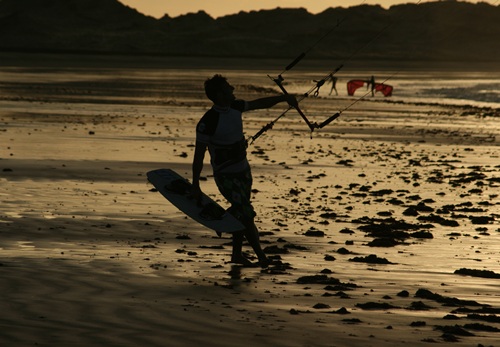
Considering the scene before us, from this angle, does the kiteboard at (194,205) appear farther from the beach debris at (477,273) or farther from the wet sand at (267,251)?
the beach debris at (477,273)

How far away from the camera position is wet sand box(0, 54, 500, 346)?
8164 mm

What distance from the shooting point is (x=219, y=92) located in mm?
11039

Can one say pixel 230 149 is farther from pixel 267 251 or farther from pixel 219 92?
pixel 267 251

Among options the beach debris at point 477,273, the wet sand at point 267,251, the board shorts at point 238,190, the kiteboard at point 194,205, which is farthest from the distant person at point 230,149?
the beach debris at point 477,273

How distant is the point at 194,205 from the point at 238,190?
739 mm

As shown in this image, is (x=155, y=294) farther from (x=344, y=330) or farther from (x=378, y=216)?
(x=378, y=216)

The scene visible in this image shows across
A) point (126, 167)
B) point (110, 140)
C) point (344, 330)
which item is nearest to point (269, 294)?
point (344, 330)

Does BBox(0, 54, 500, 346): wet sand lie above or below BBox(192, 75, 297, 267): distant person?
below

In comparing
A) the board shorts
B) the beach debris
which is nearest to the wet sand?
the beach debris

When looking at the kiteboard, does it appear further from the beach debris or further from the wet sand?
the beach debris

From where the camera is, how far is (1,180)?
1784cm

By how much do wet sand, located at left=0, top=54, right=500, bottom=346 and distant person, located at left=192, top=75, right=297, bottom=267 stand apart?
40 centimetres

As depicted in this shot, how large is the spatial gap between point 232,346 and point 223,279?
2864mm

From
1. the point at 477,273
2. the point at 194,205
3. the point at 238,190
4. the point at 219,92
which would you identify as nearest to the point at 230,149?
the point at 238,190
